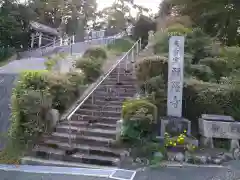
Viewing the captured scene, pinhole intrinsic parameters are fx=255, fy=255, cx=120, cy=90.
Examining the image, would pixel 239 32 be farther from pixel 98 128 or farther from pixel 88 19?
pixel 88 19

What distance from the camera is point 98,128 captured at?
276 inches

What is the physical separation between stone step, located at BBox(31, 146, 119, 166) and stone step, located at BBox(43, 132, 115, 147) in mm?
406

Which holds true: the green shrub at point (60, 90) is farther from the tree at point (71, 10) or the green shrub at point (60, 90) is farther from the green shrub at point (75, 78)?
the tree at point (71, 10)

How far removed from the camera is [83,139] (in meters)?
6.57

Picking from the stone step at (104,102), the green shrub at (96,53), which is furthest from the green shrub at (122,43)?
the stone step at (104,102)

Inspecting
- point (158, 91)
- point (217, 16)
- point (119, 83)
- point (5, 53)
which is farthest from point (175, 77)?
point (5, 53)

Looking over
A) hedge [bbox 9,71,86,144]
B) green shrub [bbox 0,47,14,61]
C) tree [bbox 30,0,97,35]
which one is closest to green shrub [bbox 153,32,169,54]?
hedge [bbox 9,71,86,144]

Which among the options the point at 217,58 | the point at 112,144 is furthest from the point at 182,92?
the point at 217,58

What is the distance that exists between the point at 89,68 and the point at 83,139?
4.02 m

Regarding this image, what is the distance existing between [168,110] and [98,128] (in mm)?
1964

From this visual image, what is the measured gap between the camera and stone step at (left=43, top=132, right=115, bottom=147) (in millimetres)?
6348

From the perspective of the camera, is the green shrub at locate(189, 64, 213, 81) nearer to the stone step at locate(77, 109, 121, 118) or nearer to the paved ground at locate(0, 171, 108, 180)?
the stone step at locate(77, 109, 121, 118)

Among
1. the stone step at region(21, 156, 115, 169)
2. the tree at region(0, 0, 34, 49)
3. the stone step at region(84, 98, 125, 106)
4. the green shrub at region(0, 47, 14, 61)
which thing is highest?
the tree at region(0, 0, 34, 49)

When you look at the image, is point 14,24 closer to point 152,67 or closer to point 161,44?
point 161,44
